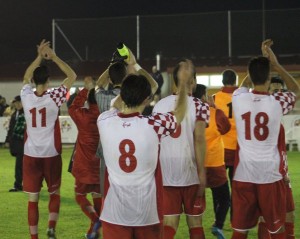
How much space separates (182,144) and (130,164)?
1455 millimetres

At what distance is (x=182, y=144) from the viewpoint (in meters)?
7.16

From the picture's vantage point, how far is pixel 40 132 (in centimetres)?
905

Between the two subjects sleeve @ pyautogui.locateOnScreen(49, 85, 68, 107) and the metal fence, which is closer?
sleeve @ pyautogui.locateOnScreen(49, 85, 68, 107)

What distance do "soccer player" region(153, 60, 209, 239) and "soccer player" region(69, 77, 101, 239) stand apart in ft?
6.46

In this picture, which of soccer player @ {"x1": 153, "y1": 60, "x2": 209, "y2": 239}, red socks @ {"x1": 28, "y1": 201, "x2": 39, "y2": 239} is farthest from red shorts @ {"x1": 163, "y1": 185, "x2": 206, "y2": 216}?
red socks @ {"x1": 28, "y1": 201, "x2": 39, "y2": 239}

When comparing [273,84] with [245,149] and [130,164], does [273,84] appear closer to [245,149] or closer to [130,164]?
[245,149]

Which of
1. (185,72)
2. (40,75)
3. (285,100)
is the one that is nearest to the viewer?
(185,72)

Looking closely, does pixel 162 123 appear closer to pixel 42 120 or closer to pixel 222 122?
pixel 222 122

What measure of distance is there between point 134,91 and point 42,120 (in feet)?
11.3

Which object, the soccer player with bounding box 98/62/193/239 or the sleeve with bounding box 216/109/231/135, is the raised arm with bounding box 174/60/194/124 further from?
the sleeve with bounding box 216/109/231/135

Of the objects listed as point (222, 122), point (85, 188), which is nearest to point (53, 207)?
point (85, 188)

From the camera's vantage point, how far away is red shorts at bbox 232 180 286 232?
695 cm

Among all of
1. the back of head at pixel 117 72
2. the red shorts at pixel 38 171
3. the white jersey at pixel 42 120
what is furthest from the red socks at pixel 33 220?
the back of head at pixel 117 72

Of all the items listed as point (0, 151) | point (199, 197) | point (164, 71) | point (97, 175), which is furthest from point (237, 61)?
point (199, 197)
